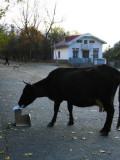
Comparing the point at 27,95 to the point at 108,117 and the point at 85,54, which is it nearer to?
the point at 108,117

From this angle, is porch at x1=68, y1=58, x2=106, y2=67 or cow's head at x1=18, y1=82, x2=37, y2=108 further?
porch at x1=68, y1=58, x2=106, y2=67

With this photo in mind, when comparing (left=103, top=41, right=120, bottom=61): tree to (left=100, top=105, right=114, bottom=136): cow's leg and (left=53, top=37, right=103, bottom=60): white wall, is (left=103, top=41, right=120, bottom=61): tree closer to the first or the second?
(left=53, top=37, right=103, bottom=60): white wall

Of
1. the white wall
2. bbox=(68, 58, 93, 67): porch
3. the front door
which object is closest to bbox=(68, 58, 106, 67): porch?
bbox=(68, 58, 93, 67): porch

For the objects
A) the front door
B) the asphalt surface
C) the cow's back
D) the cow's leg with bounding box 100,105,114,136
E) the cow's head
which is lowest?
the asphalt surface

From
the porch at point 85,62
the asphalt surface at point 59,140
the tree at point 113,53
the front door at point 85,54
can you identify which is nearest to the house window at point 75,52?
the front door at point 85,54

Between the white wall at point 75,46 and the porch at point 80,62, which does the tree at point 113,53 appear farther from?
the porch at point 80,62

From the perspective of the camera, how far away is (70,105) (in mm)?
6465

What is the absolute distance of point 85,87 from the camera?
5.68m

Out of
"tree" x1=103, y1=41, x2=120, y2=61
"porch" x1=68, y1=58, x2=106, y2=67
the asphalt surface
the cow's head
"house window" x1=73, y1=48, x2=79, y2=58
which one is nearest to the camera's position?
the asphalt surface

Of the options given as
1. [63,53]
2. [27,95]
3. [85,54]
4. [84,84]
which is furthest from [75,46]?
[84,84]

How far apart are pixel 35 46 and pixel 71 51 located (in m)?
12.9

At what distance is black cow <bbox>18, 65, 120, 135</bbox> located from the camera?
5.55m

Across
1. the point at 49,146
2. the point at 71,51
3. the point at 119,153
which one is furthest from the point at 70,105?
the point at 71,51

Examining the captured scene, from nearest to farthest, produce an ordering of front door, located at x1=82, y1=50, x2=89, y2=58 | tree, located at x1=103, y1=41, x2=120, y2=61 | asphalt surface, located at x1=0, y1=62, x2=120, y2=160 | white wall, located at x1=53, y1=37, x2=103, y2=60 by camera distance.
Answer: asphalt surface, located at x1=0, y1=62, x2=120, y2=160, white wall, located at x1=53, y1=37, x2=103, y2=60, tree, located at x1=103, y1=41, x2=120, y2=61, front door, located at x1=82, y1=50, x2=89, y2=58
